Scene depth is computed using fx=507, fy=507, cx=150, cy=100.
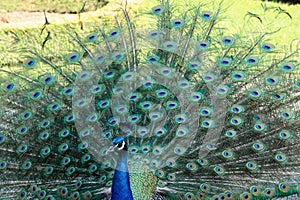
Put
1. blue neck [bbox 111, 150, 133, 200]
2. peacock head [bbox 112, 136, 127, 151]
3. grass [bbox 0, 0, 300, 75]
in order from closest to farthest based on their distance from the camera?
peacock head [bbox 112, 136, 127, 151], blue neck [bbox 111, 150, 133, 200], grass [bbox 0, 0, 300, 75]

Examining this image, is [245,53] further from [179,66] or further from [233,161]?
[233,161]

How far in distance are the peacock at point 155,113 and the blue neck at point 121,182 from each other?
55mm

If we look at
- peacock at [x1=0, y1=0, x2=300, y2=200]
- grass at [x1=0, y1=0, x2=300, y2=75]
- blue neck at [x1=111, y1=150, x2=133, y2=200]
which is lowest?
blue neck at [x1=111, y1=150, x2=133, y2=200]

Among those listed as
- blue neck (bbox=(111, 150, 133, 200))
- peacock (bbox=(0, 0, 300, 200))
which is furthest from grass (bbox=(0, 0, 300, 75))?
blue neck (bbox=(111, 150, 133, 200))

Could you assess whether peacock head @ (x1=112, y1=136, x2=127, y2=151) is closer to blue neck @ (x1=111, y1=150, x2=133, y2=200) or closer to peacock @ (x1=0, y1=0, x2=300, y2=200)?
blue neck @ (x1=111, y1=150, x2=133, y2=200)

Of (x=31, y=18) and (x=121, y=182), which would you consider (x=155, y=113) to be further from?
(x=31, y=18)

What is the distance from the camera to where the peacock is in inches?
103

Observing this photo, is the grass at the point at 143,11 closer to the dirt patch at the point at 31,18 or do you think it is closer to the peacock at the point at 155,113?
the dirt patch at the point at 31,18

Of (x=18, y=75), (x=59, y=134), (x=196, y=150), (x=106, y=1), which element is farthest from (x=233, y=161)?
(x=106, y=1)

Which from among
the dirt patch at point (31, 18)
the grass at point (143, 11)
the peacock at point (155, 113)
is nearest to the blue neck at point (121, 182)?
the peacock at point (155, 113)

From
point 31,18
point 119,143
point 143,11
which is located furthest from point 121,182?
point 31,18

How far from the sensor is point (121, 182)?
2494 mm

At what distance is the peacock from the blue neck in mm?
55

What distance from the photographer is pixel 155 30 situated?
283 cm
